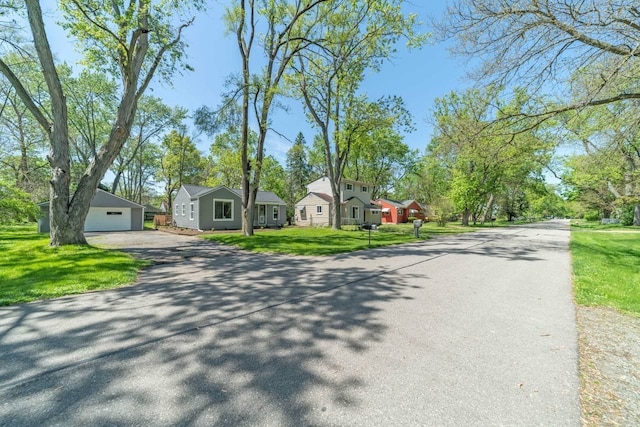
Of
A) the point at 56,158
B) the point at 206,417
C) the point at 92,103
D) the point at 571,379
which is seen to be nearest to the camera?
the point at 206,417

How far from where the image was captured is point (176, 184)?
39.2 m

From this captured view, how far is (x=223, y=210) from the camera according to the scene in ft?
73.5

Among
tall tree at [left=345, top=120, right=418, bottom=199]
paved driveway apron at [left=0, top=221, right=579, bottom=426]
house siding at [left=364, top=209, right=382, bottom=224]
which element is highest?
tall tree at [left=345, top=120, right=418, bottom=199]

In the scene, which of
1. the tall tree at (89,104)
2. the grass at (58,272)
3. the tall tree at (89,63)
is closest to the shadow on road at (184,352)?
the grass at (58,272)

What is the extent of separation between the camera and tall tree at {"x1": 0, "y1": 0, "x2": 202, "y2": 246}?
8.95 m

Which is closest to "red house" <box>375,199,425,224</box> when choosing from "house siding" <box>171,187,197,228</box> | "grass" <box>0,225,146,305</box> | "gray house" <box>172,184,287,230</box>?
"gray house" <box>172,184,287,230</box>

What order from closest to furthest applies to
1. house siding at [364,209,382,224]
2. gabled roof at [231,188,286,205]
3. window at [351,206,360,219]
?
gabled roof at [231,188,286,205]
window at [351,206,360,219]
house siding at [364,209,382,224]

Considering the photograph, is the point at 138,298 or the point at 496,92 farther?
the point at 496,92

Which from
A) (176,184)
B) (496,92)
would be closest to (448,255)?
(496,92)

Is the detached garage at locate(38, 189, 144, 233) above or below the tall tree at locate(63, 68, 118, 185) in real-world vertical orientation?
below

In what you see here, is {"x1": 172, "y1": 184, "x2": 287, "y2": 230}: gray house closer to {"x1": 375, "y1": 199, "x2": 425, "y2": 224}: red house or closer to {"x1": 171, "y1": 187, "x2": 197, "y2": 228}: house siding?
{"x1": 171, "y1": 187, "x2": 197, "y2": 228}: house siding

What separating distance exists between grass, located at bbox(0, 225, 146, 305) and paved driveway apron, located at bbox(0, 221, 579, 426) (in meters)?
0.67

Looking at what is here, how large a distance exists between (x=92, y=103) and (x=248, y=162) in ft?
68.4

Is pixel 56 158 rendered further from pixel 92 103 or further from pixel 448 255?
pixel 92 103
